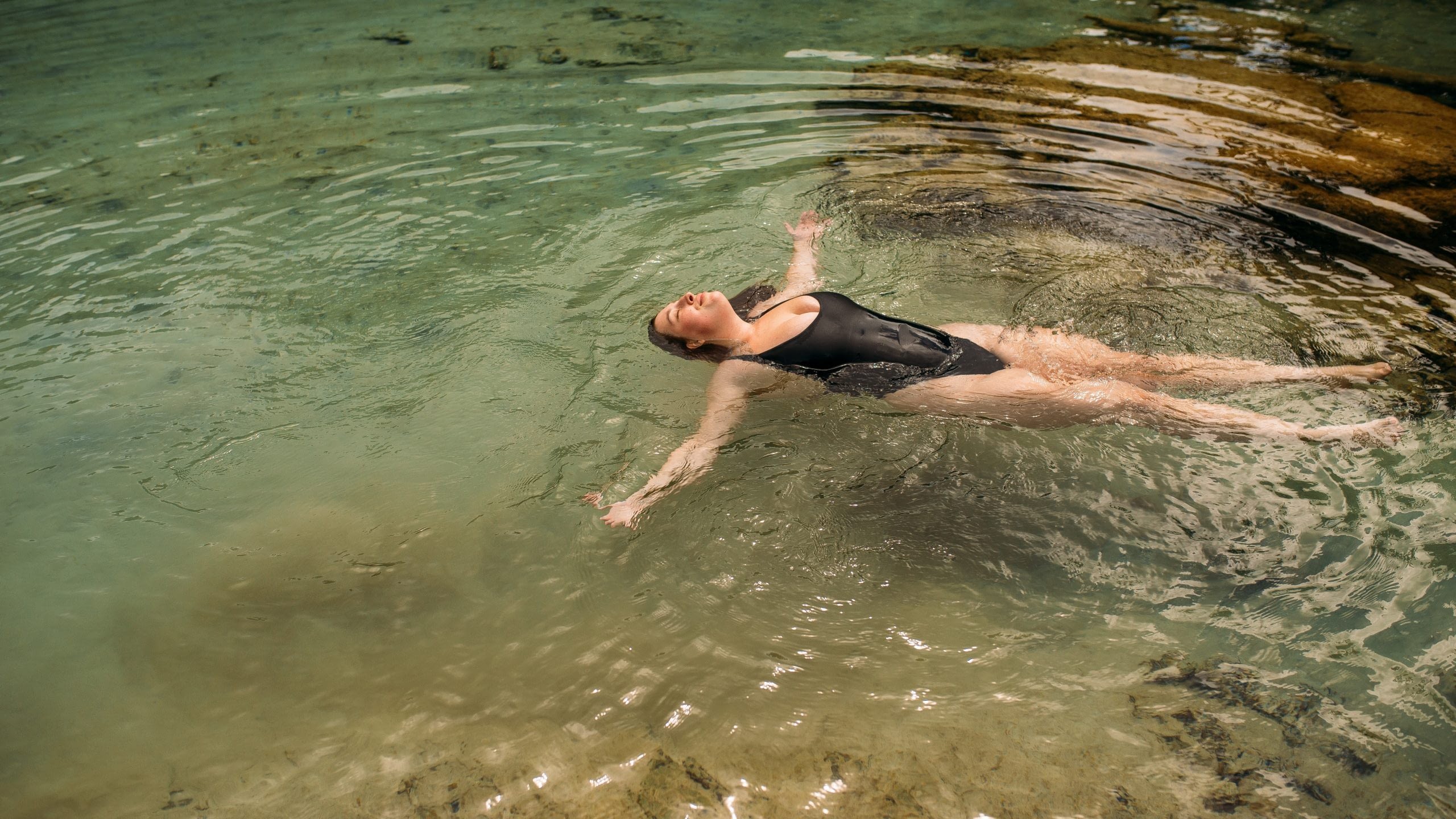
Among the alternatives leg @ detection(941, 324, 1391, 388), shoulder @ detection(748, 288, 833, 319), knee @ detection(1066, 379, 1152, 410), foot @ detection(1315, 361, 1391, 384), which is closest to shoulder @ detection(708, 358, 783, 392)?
shoulder @ detection(748, 288, 833, 319)

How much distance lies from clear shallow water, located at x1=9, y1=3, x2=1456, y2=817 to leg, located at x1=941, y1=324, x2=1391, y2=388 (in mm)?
131

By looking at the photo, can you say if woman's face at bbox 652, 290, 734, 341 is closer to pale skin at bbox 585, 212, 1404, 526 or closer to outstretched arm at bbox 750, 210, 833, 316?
pale skin at bbox 585, 212, 1404, 526

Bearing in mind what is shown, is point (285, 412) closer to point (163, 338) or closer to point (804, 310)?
point (163, 338)

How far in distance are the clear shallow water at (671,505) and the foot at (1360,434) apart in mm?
73

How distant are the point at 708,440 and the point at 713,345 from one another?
58cm

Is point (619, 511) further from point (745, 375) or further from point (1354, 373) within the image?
point (1354, 373)

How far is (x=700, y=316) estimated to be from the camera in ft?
13.1

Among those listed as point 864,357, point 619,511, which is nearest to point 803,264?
point 864,357

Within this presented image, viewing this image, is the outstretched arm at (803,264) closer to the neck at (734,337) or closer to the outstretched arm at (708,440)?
the neck at (734,337)

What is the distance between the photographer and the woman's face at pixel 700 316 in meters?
3.99

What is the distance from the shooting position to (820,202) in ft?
19.2

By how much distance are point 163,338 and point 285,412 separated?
1.18m

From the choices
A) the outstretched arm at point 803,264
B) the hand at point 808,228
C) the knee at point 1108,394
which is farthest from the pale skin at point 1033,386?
the hand at point 808,228

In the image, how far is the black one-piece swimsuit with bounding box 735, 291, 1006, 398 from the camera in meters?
3.89
